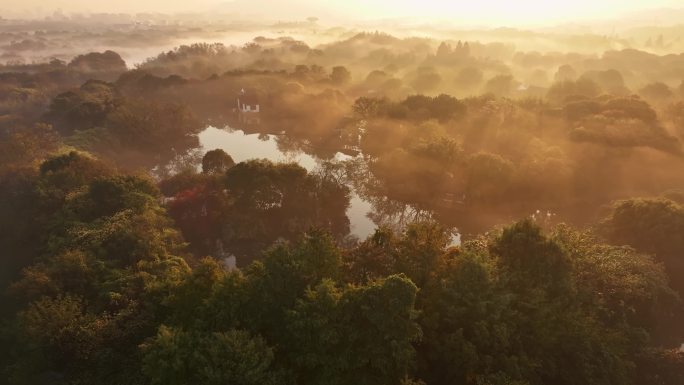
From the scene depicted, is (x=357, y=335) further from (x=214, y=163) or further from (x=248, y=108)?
(x=248, y=108)

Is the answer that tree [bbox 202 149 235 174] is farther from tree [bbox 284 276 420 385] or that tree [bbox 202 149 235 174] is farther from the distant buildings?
the distant buildings

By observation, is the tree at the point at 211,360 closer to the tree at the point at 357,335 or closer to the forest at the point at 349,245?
the forest at the point at 349,245

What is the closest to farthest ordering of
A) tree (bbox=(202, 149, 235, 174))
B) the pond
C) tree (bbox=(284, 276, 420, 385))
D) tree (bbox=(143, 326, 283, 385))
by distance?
tree (bbox=(143, 326, 283, 385)) < tree (bbox=(284, 276, 420, 385)) < the pond < tree (bbox=(202, 149, 235, 174))

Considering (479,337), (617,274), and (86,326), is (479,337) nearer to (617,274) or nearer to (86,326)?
(617,274)

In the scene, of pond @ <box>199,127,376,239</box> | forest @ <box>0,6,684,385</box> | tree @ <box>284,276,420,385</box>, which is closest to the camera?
tree @ <box>284,276,420,385</box>

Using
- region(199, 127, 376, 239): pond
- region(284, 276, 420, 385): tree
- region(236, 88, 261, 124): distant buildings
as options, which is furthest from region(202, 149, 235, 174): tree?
region(236, 88, 261, 124): distant buildings

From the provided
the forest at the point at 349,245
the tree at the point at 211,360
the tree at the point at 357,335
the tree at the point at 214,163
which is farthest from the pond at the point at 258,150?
the tree at the point at 211,360

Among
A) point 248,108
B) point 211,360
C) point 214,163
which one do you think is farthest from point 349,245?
point 248,108
